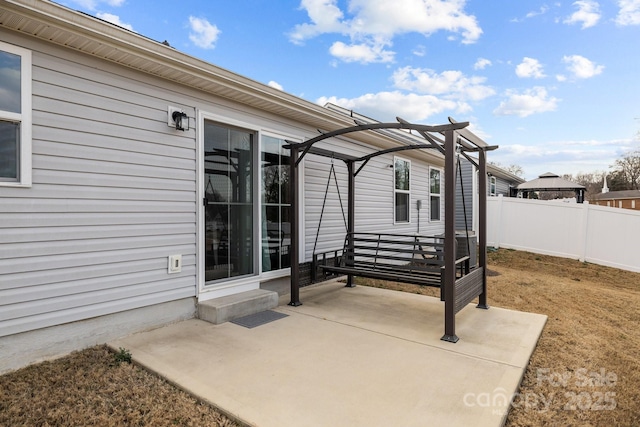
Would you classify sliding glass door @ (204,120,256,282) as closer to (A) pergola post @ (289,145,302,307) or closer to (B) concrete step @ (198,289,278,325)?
(B) concrete step @ (198,289,278,325)

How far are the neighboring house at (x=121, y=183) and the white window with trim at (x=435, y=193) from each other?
5763 millimetres

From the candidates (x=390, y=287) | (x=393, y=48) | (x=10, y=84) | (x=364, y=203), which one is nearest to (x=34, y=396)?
(x=10, y=84)

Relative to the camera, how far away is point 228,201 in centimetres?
414

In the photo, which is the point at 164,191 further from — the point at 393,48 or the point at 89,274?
the point at 393,48

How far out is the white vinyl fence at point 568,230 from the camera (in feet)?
25.4

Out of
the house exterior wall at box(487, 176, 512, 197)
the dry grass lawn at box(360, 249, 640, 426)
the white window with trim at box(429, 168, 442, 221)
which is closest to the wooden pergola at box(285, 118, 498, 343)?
the dry grass lawn at box(360, 249, 640, 426)

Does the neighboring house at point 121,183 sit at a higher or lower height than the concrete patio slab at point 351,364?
higher

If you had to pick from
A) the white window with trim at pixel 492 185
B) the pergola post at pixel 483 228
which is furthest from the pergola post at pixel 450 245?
the white window with trim at pixel 492 185

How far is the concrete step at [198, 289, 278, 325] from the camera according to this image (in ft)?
11.9

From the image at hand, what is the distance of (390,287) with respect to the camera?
5.64 m

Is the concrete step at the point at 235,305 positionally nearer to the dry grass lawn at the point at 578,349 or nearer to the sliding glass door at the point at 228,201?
the sliding glass door at the point at 228,201

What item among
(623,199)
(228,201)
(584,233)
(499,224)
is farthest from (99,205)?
(623,199)

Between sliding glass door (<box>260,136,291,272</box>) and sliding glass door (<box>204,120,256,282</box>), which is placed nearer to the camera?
sliding glass door (<box>204,120,256,282</box>)

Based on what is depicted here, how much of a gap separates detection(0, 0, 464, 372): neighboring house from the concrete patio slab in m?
0.54
